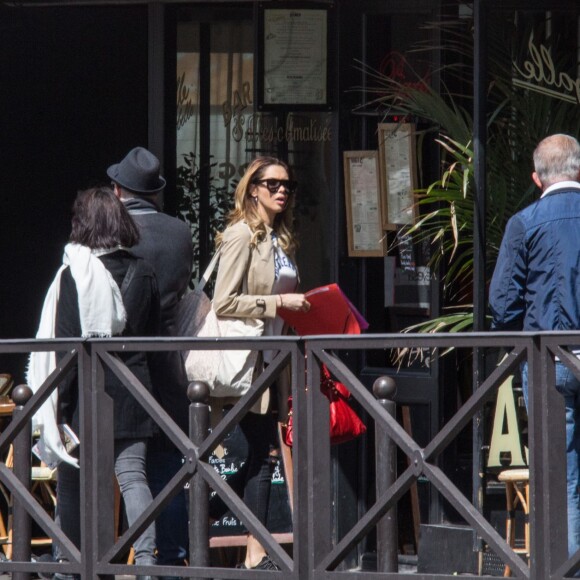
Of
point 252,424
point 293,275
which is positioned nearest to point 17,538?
point 252,424

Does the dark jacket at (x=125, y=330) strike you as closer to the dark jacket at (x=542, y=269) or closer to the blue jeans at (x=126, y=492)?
the blue jeans at (x=126, y=492)

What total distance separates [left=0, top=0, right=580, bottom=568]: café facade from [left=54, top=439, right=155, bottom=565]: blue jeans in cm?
145

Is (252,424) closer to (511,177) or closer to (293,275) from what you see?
(293,275)

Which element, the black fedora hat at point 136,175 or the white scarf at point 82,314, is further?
the black fedora hat at point 136,175

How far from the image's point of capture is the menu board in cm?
666

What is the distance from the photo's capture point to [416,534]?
21.1 ft

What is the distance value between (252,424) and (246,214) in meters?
0.90

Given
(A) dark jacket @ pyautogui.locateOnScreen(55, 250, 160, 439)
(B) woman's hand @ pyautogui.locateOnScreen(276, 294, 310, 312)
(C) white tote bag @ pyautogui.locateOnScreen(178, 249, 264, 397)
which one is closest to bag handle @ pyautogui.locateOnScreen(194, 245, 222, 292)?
(C) white tote bag @ pyautogui.locateOnScreen(178, 249, 264, 397)

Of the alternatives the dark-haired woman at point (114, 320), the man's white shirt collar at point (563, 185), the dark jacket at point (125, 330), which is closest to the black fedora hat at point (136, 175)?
the dark-haired woman at point (114, 320)

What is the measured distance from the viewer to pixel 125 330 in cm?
525

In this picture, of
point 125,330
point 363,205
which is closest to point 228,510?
point 363,205

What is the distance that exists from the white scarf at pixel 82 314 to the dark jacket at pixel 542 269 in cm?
140

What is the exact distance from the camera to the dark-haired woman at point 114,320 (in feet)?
17.0

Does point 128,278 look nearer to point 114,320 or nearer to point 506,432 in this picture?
point 114,320
